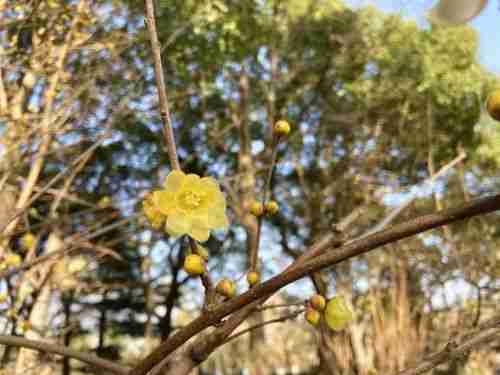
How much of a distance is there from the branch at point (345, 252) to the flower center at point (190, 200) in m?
0.26

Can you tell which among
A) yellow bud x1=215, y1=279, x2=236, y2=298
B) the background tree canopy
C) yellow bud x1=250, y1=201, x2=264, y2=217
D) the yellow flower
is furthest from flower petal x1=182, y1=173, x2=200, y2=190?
the background tree canopy

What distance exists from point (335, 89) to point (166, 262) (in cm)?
374

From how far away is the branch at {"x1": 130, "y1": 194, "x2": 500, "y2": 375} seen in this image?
0.34m

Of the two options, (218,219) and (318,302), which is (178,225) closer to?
(218,219)

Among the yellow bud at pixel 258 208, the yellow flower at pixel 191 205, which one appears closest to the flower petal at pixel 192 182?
the yellow flower at pixel 191 205

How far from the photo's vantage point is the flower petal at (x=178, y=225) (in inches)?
24.0

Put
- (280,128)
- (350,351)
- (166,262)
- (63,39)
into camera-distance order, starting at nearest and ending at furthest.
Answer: (280,128)
(350,351)
(63,39)
(166,262)

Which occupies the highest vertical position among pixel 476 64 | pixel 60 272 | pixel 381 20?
pixel 381 20

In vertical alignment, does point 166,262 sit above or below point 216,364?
above

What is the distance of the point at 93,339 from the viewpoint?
9.63m

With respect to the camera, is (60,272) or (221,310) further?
(60,272)

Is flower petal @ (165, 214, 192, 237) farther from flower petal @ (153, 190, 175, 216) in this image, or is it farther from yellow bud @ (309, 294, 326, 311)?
yellow bud @ (309, 294, 326, 311)

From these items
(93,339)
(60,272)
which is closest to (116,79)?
(60,272)

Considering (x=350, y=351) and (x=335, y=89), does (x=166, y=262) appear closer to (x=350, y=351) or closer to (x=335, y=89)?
(x=335, y=89)
